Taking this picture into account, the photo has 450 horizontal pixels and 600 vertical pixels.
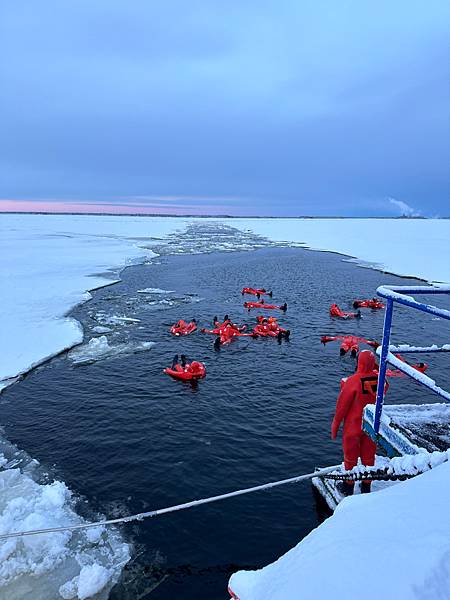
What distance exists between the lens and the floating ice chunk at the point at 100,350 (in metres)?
13.1

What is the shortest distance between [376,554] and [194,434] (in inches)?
273

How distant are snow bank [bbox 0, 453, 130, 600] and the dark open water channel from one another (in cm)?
26

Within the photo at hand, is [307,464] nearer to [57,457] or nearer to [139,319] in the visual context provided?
[57,457]

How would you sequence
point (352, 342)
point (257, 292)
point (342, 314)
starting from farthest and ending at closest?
point (257, 292) → point (342, 314) → point (352, 342)

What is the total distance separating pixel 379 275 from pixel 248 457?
27.1 meters

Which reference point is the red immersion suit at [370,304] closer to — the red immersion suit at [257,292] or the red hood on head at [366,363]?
the red immersion suit at [257,292]

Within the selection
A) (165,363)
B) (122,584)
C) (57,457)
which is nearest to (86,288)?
(165,363)

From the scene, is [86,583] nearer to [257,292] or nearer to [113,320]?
[113,320]

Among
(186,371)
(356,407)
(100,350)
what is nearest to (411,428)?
(356,407)

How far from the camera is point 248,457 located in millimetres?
8125

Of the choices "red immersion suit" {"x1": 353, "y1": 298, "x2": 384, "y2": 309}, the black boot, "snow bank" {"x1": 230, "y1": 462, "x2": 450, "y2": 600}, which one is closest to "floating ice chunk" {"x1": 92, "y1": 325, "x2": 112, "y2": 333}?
the black boot

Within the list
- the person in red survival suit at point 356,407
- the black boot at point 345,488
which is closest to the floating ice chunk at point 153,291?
the black boot at point 345,488

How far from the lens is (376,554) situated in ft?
7.64

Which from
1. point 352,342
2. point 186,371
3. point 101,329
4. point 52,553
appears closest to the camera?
point 52,553
